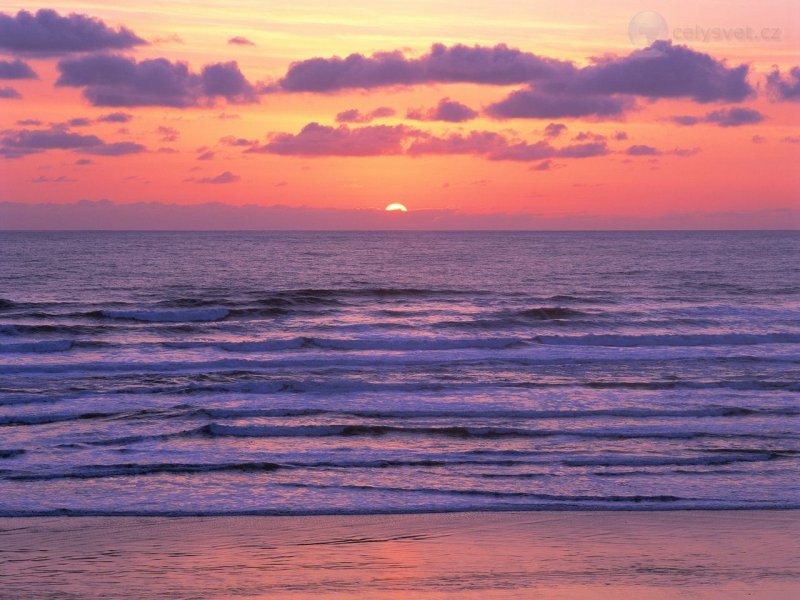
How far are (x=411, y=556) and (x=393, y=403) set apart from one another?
302 inches

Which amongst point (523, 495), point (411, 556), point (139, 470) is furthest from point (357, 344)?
point (411, 556)

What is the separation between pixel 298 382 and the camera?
17.2 metres

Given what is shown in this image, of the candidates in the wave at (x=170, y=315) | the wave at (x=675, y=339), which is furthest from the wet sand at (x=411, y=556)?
the wave at (x=170, y=315)

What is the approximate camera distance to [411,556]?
7785mm

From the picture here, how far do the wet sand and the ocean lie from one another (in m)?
0.46

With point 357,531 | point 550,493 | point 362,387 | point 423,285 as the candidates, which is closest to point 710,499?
point 550,493

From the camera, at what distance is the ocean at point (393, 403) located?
9.98 meters

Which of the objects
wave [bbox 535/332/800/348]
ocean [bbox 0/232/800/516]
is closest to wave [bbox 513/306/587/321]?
ocean [bbox 0/232/800/516]

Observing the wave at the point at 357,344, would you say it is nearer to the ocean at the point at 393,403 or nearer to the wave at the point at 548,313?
the ocean at the point at 393,403

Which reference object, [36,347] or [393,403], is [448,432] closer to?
[393,403]

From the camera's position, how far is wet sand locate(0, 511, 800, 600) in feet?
22.7

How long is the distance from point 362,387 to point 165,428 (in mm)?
4881

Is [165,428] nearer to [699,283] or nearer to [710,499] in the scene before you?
[710,499]

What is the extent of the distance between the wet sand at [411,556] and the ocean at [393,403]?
18.3 inches
